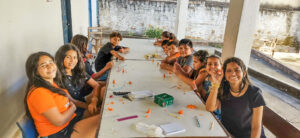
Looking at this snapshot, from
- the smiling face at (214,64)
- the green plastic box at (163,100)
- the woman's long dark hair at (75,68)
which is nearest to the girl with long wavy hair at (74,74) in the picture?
the woman's long dark hair at (75,68)

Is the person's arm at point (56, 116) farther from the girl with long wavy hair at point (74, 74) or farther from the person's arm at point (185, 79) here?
the person's arm at point (185, 79)

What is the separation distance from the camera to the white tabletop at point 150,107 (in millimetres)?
1274

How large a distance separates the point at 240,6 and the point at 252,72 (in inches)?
193

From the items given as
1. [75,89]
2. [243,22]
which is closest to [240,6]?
[243,22]

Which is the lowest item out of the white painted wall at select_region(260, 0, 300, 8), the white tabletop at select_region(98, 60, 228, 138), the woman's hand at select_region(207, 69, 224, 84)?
the white tabletop at select_region(98, 60, 228, 138)

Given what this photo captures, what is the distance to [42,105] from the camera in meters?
1.42

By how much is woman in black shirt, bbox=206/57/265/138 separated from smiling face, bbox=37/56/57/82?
123 centimetres

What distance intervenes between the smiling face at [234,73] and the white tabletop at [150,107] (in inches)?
12.2

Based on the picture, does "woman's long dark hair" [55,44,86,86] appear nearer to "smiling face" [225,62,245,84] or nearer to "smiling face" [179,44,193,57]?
"smiling face" [179,44,193,57]

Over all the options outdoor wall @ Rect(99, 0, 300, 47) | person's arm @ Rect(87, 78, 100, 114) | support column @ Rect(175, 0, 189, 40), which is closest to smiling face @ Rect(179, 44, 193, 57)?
person's arm @ Rect(87, 78, 100, 114)

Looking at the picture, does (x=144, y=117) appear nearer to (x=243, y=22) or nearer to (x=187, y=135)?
(x=187, y=135)

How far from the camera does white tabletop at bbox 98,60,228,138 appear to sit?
1274 millimetres

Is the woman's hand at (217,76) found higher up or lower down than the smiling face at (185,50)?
lower down

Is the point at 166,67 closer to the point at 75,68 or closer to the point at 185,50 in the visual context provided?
the point at 185,50
